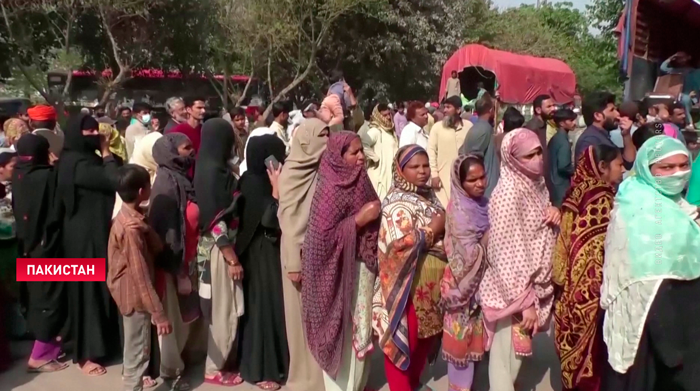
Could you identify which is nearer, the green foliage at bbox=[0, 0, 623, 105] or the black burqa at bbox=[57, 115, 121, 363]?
the black burqa at bbox=[57, 115, 121, 363]

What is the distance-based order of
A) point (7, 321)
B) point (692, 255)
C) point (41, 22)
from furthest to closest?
1. point (41, 22)
2. point (7, 321)
3. point (692, 255)

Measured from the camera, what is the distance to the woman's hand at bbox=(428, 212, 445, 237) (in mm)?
3330

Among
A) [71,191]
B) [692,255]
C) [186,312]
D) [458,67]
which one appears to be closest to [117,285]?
[186,312]

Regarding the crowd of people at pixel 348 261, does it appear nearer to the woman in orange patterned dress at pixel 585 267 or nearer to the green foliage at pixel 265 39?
the woman in orange patterned dress at pixel 585 267

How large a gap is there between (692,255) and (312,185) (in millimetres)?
1877

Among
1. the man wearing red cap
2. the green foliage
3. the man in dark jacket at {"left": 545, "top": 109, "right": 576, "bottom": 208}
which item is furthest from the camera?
the green foliage

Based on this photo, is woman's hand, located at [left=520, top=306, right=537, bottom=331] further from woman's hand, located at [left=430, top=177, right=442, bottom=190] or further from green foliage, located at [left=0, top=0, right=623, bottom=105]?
green foliage, located at [left=0, top=0, right=623, bottom=105]

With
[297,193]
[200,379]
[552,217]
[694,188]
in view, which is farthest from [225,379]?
[694,188]

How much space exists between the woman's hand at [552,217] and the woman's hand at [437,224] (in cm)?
51

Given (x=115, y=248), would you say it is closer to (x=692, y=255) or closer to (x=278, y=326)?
(x=278, y=326)

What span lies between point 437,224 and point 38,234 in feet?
8.26

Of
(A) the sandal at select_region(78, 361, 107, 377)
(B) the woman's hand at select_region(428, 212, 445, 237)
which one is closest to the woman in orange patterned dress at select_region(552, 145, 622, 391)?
(B) the woman's hand at select_region(428, 212, 445, 237)

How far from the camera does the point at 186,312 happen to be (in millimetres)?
3865

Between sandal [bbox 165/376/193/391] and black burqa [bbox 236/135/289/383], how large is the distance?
33cm
